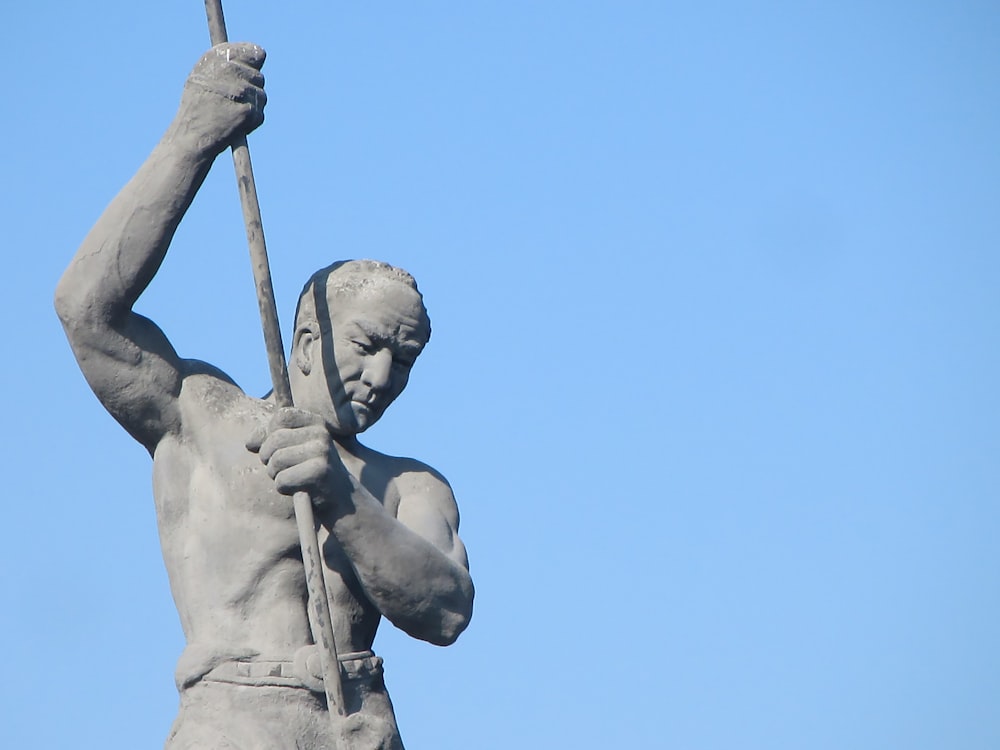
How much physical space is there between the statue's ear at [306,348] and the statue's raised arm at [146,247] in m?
0.55

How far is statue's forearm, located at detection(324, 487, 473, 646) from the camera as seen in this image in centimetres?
834

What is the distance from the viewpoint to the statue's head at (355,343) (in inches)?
347

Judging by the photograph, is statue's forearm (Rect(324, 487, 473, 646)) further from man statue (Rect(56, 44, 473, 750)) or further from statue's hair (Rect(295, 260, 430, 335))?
statue's hair (Rect(295, 260, 430, 335))

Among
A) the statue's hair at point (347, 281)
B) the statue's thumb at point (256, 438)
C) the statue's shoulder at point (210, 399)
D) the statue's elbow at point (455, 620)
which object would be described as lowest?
the statue's elbow at point (455, 620)

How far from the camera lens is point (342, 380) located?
8.82 meters

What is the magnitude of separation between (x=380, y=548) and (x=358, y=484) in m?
0.27

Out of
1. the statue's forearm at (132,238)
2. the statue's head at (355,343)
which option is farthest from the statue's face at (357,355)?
the statue's forearm at (132,238)

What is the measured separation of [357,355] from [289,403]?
551 millimetres

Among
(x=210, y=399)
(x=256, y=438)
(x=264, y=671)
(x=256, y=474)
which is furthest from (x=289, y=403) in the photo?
(x=264, y=671)

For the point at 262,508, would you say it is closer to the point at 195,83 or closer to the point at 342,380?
the point at 342,380

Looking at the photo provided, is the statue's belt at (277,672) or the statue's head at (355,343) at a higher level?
the statue's head at (355,343)

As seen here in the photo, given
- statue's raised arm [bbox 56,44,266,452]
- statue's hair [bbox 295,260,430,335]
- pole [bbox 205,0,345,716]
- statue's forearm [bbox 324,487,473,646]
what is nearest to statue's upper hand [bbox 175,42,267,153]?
statue's raised arm [bbox 56,44,266,452]

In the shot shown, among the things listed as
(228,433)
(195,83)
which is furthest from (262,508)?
(195,83)

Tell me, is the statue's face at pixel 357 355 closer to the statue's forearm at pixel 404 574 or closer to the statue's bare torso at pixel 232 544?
the statue's bare torso at pixel 232 544
